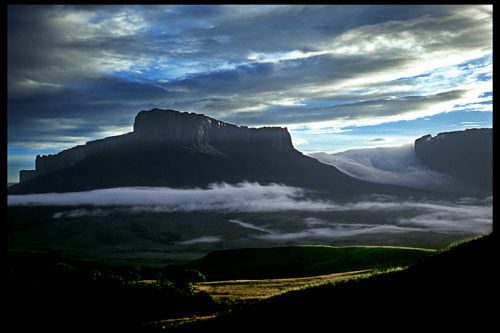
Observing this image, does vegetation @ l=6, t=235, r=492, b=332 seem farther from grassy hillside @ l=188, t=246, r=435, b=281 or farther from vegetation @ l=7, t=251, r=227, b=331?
grassy hillside @ l=188, t=246, r=435, b=281

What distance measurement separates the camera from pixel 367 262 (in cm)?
10856

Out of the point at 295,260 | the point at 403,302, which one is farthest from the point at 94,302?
the point at 295,260

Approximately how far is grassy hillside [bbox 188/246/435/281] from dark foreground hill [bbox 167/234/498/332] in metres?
85.5

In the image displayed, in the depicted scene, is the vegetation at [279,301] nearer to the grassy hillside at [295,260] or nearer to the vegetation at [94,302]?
the vegetation at [94,302]

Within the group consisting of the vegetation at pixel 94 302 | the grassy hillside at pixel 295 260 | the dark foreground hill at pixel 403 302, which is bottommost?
the grassy hillside at pixel 295 260

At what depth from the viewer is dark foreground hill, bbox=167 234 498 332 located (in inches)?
584

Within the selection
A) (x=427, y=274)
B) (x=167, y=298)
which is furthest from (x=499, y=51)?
(x=167, y=298)

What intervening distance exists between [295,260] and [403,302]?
11461 cm

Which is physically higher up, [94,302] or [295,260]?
[94,302]

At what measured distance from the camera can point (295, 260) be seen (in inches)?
5064

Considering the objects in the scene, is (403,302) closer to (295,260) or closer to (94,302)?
(94,302)

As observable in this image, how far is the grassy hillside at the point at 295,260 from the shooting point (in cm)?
10969

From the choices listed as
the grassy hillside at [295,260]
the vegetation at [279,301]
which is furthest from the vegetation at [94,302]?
the grassy hillside at [295,260]

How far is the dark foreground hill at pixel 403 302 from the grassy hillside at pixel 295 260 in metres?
85.5
